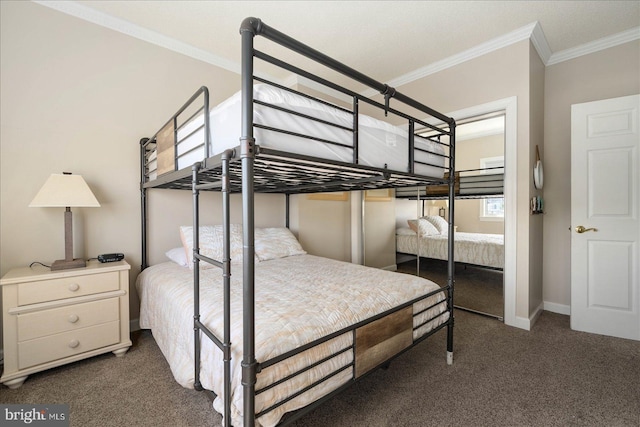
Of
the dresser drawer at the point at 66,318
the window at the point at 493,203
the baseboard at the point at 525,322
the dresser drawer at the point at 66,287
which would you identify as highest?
the window at the point at 493,203

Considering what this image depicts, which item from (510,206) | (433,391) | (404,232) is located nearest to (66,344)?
(433,391)

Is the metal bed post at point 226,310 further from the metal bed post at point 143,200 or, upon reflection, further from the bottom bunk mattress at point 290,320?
the metal bed post at point 143,200

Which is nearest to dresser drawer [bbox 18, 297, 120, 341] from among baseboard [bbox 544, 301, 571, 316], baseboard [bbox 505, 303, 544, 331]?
baseboard [bbox 505, 303, 544, 331]

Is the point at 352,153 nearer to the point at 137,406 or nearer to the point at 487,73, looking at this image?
the point at 137,406

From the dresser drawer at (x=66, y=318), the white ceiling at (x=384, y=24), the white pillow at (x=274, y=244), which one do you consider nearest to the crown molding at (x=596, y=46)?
the white ceiling at (x=384, y=24)

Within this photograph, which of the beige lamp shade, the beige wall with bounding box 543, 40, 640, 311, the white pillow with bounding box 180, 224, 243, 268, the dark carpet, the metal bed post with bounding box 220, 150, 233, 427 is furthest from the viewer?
the beige wall with bounding box 543, 40, 640, 311

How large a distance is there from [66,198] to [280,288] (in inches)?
62.7

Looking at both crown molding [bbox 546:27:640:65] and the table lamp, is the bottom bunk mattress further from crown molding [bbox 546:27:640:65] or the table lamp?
crown molding [bbox 546:27:640:65]

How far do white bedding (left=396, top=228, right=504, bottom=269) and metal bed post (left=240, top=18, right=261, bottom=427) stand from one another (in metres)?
2.76

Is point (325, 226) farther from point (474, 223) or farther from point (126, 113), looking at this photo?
point (126, 113)

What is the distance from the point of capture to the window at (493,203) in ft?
9.55

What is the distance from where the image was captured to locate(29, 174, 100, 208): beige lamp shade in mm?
1816

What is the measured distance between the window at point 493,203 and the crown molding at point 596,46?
112cm

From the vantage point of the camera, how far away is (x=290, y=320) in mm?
1196
